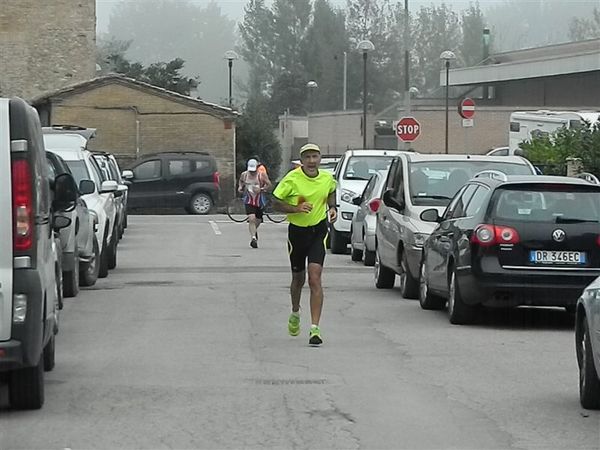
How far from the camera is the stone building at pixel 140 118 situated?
51.4m

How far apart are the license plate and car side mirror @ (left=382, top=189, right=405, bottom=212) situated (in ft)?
13.1

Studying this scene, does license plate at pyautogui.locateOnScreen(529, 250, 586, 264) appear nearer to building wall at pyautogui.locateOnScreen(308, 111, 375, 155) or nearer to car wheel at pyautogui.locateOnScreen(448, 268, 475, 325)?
car wheel at pyautogui.locateOnScreen(448, 268, 475, 325)

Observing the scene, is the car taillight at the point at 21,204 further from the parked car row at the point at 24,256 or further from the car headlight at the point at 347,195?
the car headlight at the point at 347,195

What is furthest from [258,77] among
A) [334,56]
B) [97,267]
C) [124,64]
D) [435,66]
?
[97,267]

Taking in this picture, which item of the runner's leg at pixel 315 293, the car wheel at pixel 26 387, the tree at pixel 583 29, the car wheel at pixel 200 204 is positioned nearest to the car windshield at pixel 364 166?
the runner's leg at pixel 315 293

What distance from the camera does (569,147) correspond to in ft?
104

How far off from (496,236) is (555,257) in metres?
0.63

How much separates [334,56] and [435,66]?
98.6 feet

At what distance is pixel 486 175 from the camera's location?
15.7m

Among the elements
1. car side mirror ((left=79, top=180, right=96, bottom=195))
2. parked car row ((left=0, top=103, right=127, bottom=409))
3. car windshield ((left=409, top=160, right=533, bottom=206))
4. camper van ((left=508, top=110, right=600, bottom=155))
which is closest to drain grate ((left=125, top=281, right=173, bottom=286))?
car side mirror ((left=79, top=180, right=96, bottom=195))

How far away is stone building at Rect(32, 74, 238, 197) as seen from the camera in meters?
51.4

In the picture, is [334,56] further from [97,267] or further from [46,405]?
[46,405]

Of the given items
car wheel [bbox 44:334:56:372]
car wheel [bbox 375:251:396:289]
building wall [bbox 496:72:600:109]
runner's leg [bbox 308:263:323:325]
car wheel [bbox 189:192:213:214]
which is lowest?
car wheel [bbox 189:192:213:214]

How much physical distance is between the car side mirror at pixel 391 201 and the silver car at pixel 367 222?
10.7 ft
